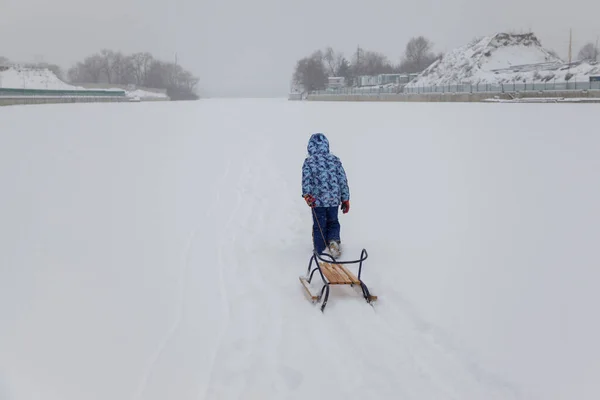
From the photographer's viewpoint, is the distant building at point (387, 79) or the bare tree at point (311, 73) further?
the bare tree at point (311, 73)

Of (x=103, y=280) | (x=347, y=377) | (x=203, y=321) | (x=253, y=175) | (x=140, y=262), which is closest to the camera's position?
(x=347, y=377)

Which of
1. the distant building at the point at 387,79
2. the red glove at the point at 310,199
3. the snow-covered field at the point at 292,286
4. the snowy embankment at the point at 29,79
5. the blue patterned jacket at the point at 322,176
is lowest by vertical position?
the snow-covered field at the point at 292,286

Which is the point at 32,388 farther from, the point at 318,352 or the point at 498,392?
the point at 498,392

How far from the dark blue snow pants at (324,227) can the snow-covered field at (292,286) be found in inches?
14.0

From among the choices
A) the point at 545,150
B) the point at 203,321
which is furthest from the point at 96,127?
the point at 203,321

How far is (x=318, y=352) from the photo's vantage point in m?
5.37

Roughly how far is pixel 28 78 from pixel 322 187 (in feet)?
190

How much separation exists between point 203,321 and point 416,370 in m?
2.34

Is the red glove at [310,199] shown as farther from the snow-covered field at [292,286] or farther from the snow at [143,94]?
the snow at [143,94]

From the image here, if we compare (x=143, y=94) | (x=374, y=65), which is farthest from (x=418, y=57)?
(x=143, y=94)

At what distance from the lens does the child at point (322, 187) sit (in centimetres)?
833

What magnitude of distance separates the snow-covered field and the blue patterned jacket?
3.32 feet

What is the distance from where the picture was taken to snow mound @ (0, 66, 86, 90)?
55000mm

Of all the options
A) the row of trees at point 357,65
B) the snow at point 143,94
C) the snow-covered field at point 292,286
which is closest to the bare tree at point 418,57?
the row of trees at point 357,65
